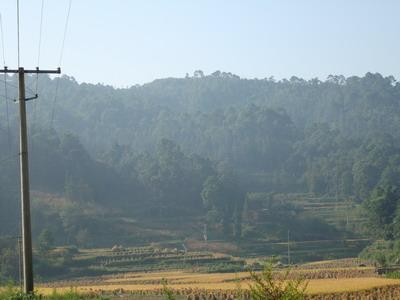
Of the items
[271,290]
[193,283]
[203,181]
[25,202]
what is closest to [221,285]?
[193,283]

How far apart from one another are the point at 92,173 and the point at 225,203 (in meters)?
20.2

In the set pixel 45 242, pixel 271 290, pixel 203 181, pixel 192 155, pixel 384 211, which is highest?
pixel 192 155

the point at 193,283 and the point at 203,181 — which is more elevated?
the point at 203,181

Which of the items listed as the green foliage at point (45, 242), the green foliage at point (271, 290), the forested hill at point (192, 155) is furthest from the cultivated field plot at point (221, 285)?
the forested hill at point (192, 155)

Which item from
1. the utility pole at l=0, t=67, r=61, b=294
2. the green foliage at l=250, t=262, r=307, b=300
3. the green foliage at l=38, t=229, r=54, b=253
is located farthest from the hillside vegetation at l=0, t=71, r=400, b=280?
the green foliage at l=250, t=262, r=307, b=300

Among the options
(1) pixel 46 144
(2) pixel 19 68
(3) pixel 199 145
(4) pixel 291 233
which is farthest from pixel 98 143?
(2) pixel 19 68

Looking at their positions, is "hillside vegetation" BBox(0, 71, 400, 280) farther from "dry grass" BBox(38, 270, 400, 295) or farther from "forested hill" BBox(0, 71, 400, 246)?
"dry grass" BBox(38, 270, 400, 295)

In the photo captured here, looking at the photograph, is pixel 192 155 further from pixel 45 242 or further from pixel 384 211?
pixel 45 242

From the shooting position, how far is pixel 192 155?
130 metres

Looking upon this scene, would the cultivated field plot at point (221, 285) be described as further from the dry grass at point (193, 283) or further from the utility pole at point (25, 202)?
the utility pole at point (25, 202)

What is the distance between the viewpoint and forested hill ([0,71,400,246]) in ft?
357

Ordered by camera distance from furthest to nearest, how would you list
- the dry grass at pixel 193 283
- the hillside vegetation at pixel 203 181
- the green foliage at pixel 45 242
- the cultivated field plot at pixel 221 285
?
1. the hillside vegetation at pixel 203 181
2. the green foliage at pixel 45 242
3. the dry grass at pixel 193 283
4. the cultivated field plot at pixel 221 285

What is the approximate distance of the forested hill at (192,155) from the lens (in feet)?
357

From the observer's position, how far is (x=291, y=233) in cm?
9525
